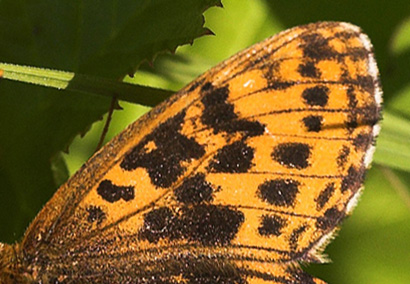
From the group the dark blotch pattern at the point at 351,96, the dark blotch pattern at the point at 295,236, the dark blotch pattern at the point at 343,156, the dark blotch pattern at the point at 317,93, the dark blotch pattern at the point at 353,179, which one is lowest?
the dark blotch pattern at the point at 295,236

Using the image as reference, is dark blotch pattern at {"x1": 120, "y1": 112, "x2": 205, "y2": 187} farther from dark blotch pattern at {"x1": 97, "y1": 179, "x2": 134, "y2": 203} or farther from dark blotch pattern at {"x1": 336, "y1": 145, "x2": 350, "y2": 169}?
dark blotch pattern at {"x1": 336, "y1": 145, "x2": 350, "y2": 169}

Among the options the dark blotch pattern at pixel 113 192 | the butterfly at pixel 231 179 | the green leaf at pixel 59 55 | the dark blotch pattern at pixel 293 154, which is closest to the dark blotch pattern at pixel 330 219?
the butterfly at pixel 231 179

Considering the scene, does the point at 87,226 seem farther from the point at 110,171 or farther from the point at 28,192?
the point at 28,192

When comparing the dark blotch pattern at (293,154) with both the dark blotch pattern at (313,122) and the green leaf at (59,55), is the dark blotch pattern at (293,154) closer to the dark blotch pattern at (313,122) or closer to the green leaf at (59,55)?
the dark blotch pattern at (313,122)

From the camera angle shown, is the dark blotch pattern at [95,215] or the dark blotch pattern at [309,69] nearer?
the dark blotch pattern at [309,69]

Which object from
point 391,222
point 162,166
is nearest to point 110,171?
point 162,166

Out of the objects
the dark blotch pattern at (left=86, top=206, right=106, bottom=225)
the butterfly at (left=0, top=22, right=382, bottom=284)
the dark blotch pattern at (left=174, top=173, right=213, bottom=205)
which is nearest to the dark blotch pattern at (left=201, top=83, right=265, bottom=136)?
the butterfly at (left=0, top=22, right=382, bottom=284)

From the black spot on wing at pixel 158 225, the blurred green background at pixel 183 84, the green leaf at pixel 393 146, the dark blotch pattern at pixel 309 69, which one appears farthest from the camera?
the blurred green background at pixel 183 84

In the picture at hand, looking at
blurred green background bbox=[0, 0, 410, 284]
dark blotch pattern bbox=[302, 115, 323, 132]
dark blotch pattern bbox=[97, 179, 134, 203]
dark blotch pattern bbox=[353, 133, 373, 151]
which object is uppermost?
blurred green background bbox=[0, 0, 410, 284]
